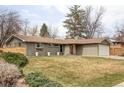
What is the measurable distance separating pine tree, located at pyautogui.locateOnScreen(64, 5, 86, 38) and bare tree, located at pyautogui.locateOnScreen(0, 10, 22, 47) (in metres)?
2.43

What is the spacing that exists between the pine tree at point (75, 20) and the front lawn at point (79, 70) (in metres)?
1.86

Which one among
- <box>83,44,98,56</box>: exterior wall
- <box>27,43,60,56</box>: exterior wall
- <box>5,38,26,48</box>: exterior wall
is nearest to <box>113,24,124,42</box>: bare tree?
<box>83,44,98,56</box>: exterior wall

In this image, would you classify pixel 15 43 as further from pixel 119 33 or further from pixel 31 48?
pixel 119 33

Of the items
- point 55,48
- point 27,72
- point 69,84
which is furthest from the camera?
point 55,48

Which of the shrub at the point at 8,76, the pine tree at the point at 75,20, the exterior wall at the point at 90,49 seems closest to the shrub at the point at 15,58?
the shrub at the point at 8,76

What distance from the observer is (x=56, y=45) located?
59.7 feet

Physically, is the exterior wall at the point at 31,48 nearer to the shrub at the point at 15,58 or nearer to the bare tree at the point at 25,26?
the bare tree at the point at 25,26

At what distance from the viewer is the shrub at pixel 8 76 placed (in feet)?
37.8

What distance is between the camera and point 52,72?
44.1ft

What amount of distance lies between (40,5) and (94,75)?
3842 millimetres

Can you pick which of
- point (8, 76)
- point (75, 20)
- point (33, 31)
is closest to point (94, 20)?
point (75, 20)
